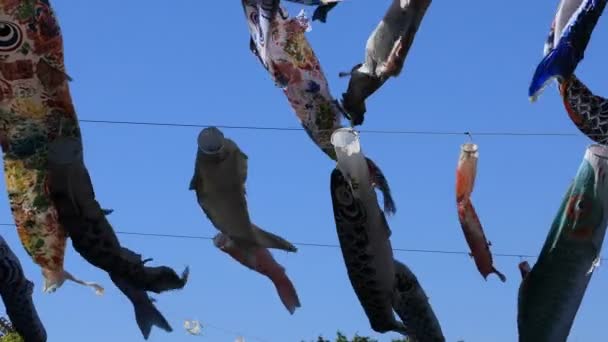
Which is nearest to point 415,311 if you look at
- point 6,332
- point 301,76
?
point 301,76

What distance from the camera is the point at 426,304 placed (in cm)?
1066

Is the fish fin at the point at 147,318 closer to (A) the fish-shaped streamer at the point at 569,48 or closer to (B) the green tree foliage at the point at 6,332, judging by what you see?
(A) the fish-shaped streamer at the point at 569,48

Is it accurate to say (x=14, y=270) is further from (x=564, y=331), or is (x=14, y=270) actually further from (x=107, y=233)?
(x=564, y=331)

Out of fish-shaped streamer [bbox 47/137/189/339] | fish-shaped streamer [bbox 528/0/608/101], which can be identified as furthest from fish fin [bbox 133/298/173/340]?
fish-shaped streamer [bbox 528/0/608/101]

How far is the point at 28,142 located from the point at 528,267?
124 inches

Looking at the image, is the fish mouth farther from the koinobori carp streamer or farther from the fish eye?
the fish eye

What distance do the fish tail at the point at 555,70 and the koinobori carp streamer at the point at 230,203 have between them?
70.2 inches

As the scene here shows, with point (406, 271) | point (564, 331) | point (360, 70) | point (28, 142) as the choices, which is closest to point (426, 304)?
point (406, 271)

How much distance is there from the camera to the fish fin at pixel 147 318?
35.0 feet

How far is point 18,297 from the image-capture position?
11133mm

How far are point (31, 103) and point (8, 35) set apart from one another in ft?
1.43

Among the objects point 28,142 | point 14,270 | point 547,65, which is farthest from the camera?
point 14,270

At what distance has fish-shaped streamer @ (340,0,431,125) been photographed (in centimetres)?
945

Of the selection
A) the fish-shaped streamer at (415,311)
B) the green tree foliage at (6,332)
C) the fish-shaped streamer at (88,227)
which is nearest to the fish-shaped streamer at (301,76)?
the fish-shaped streamer at (415,311)
